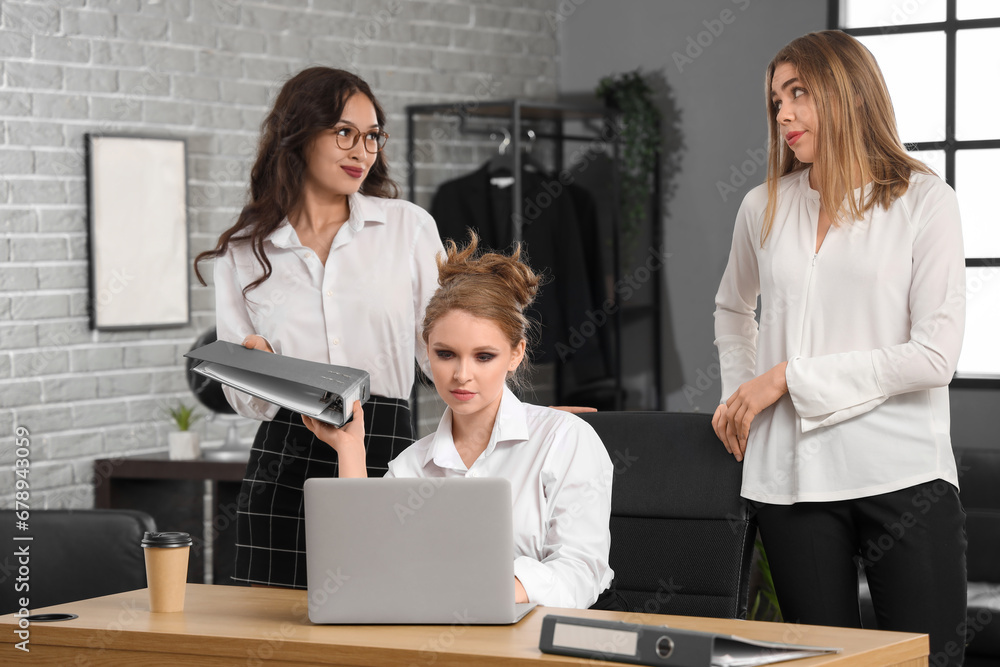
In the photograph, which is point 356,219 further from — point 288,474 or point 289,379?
point 289,379

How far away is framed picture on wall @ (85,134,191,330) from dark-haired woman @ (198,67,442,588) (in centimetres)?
143

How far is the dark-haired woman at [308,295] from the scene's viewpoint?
6.86 ft

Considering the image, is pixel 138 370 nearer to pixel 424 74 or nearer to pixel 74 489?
pixel 74 489

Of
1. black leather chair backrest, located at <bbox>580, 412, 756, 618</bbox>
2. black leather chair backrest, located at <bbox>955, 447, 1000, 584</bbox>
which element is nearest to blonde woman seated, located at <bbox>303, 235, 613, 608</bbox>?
black leather chair backrest, located at <bbox>580, 412, 756, 618</bbox>

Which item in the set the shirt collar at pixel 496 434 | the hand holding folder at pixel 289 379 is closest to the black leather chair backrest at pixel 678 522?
the shirt collar at pixel 496 434

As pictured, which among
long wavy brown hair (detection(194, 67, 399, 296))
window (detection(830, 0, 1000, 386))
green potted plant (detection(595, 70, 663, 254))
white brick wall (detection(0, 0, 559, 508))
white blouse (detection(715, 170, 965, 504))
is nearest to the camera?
white blouse (detection(715, 170, 965, 504))

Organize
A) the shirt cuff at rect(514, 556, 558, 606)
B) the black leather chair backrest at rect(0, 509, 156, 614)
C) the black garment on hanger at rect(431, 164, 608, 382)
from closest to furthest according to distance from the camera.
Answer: the shirt cuff at rect(514, 556, 558, 606) < the black leather chair backrest at rect(0, 509, 156, 614) < the black garment on hanger at rect(431, 164, 608, 382)

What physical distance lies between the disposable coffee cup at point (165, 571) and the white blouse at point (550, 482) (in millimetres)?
362

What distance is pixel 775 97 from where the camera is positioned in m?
1.96

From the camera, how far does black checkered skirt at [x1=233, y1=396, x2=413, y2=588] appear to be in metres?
2.08

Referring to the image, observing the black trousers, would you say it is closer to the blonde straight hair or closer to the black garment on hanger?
the blonde straight hair

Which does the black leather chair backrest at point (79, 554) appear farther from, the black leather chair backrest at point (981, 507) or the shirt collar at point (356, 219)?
the black leather chair backrest at point (981, 507)

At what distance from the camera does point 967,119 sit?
14.0 feet

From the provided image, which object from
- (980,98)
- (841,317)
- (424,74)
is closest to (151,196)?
(424,74)
